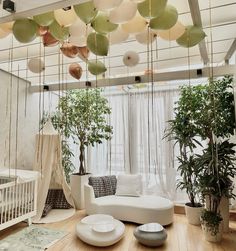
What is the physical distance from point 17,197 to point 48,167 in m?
0.69

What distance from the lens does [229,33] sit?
2.48 metres

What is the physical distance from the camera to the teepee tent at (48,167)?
3.36m

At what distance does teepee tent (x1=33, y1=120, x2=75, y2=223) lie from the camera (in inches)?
132

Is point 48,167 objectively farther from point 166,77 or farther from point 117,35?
point 117,35

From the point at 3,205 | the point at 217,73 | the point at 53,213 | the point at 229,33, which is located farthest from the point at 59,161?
the point at 229,33

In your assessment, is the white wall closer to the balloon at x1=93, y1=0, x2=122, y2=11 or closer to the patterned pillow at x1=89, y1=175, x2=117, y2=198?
the patterned pillow at x1=89, y1=175, x2=117, y2=198

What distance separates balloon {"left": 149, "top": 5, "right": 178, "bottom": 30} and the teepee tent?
2389 millimetres

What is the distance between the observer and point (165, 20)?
1289 mm

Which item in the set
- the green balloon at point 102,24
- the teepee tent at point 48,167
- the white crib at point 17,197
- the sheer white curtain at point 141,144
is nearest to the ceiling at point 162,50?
the green balloon at point 102,24

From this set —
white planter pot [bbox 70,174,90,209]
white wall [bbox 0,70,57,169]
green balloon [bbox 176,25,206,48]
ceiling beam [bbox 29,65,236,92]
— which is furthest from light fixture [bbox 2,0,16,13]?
white planter pot [bbox 70,174,90,209]

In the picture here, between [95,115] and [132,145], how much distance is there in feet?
4.70

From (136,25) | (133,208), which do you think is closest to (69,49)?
(136,25)

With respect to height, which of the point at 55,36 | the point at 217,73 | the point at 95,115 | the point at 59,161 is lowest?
the point at 59,161

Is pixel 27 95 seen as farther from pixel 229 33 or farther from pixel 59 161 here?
pixel 229 33
